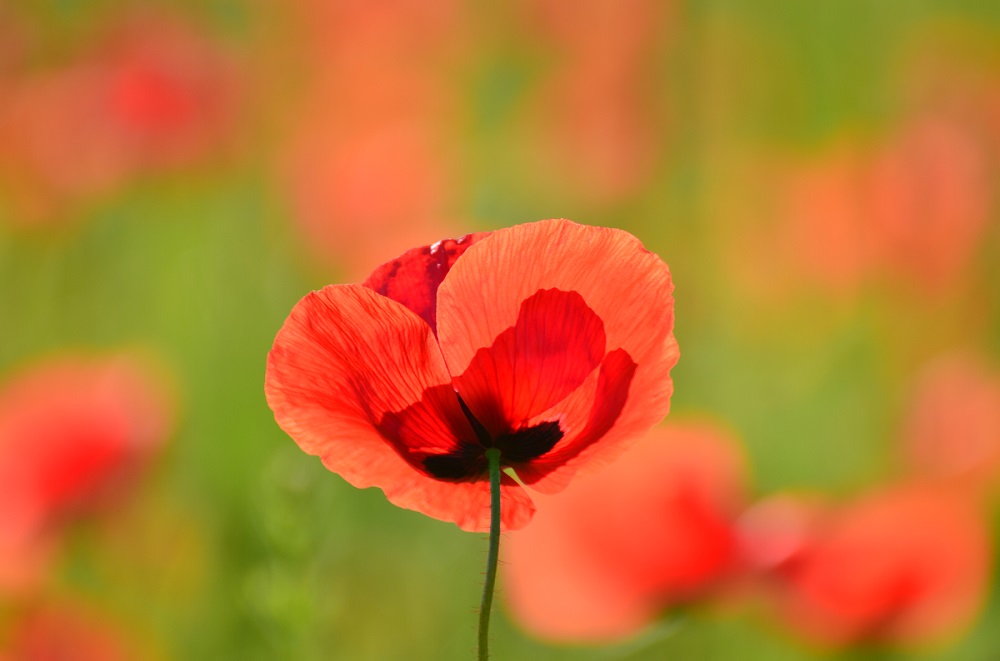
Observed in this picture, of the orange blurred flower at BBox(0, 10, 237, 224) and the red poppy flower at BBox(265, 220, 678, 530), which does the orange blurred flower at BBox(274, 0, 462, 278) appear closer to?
the orange blurred flower at BBox(0, 10, 237, 224)

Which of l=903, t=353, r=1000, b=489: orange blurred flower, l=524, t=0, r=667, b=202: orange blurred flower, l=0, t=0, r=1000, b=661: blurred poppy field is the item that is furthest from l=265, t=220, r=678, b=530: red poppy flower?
l=524, t=0, r=667, b=202: orange blurred flower

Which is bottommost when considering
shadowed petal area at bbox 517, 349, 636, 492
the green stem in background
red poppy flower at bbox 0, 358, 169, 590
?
the green stem in background

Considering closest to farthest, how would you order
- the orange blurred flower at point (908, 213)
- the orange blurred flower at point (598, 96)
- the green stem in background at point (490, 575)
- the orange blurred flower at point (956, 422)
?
the green stem in background at point (490, 575) < the orange blurred flower at point (956, 422) < the orange blurred flower at point (908, 213) < the orange blurred flower at point (598, 96)

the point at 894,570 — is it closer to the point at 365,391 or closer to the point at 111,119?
the point at 365,391

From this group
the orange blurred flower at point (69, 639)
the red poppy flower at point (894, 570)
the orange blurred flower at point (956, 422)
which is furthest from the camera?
the orange blurred flower at point (956, 422)

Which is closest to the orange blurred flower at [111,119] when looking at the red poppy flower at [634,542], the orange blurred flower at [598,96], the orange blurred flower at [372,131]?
the orange blurred flower at [372,131]

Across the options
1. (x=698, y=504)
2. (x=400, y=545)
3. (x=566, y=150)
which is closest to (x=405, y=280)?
(x=698, y=504)

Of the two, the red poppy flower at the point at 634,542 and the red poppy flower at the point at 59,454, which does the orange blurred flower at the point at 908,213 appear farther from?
the red poppy flower at the point at 59,454
